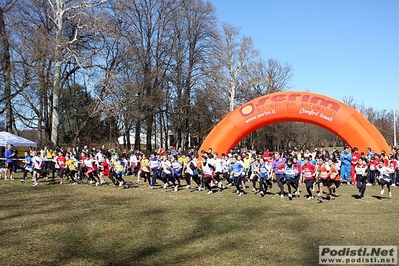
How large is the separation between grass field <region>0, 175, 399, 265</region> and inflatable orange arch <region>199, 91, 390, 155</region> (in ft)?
19.1

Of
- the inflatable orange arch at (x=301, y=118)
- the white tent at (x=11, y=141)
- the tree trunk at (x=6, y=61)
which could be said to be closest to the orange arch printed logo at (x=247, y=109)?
the inflatable orange arch at (x=301, y=118)

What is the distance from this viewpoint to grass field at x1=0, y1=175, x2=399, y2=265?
305 inches

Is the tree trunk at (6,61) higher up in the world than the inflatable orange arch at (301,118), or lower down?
higher up

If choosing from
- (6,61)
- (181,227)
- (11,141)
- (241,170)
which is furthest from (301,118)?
(6,61)

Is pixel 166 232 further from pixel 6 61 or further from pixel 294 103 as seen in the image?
pixel 6 61

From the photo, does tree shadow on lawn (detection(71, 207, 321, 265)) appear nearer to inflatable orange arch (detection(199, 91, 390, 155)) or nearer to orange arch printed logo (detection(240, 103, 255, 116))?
inflatable orange arch (detection(199, 91, 390, 155))

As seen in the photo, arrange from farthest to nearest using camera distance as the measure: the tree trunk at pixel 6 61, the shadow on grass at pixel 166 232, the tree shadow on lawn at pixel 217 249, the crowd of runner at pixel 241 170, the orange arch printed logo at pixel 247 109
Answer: the tree trunk at pixel 6 61
the orange arch printed logo at pixel 247 109
the crowd of runner at pixel 241 170
the shadow on grass at pixel 166 232
the tree shadow on lawn at pixel 217 249

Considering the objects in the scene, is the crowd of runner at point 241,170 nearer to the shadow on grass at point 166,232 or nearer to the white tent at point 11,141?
the shadow on grass at point 166,232

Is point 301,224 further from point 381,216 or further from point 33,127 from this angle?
point 33,127

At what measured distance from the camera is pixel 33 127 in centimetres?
3278

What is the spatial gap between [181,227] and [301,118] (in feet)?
44.7

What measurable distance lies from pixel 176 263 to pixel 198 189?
10649mm

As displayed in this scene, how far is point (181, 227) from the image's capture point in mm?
10148

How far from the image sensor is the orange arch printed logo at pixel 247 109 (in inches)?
877
